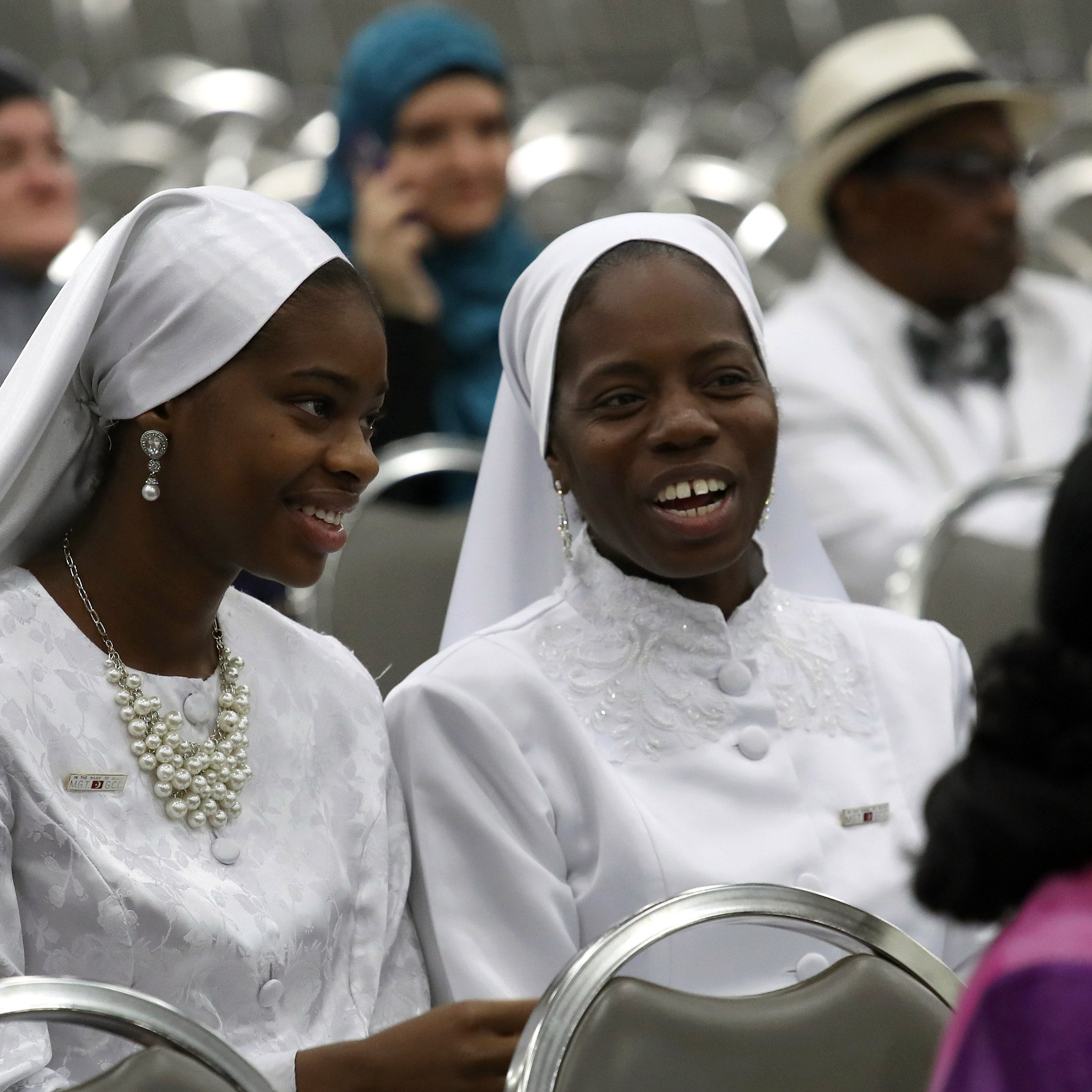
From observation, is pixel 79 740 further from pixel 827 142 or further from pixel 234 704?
pixel 827 142

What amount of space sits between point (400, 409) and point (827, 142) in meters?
1.35

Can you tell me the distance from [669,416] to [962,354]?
7.49ft

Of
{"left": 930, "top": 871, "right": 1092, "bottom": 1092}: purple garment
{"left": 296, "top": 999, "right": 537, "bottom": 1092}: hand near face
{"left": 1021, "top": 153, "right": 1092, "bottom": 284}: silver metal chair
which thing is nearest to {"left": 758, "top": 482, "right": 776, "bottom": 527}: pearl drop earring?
{"left": 296, "top": 999, "right": 537, "bottom": 1092}: hand near face

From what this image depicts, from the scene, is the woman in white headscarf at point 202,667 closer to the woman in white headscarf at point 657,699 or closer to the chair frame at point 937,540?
the woman in white headscarf at point 657,699

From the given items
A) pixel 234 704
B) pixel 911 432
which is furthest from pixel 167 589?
pixel 911 432

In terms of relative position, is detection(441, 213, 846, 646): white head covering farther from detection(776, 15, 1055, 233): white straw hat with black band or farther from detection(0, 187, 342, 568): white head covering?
detection(776, 15, 1055, 233): white straw hat with black band

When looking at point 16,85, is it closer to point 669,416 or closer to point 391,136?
point 391,136

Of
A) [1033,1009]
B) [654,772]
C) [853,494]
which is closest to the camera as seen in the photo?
[1033,1009]

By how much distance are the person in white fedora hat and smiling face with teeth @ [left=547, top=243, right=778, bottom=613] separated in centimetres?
173

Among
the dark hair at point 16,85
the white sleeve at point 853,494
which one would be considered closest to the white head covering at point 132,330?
the white sleeve at point 853,494

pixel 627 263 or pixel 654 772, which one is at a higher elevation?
pixel 627 263

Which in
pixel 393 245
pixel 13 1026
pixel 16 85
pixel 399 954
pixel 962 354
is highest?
pixel 16 85

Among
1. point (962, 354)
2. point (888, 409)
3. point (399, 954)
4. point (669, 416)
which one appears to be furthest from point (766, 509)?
point (962, 354)

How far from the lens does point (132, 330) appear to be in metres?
1.95
